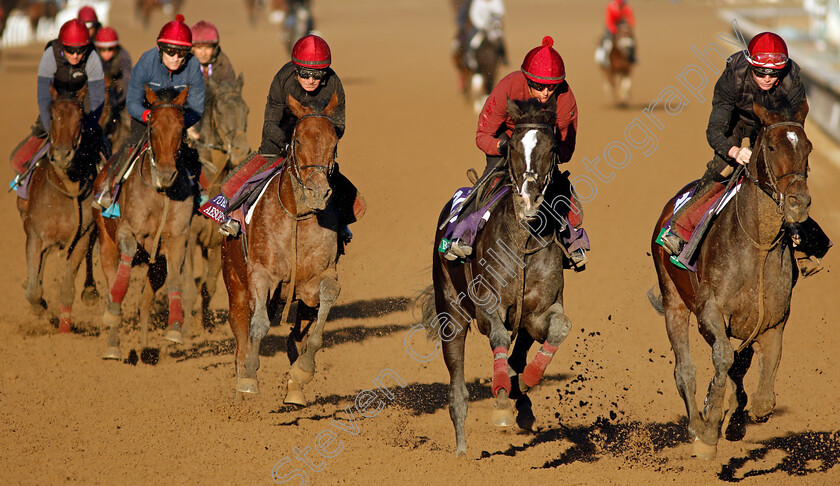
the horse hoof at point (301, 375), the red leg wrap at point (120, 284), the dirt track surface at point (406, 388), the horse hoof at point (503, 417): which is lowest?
the dirt track surface at point (406, 388)

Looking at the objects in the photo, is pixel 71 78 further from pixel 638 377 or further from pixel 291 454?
pixel 638 377

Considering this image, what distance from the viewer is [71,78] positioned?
10.5 metres

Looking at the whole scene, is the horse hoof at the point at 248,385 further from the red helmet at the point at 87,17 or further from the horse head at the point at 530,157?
the red helmet at the point at 87,17

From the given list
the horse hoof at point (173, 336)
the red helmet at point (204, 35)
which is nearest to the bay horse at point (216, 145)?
the red helmet at point (204, 35)

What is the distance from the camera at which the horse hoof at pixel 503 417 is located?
248 inches

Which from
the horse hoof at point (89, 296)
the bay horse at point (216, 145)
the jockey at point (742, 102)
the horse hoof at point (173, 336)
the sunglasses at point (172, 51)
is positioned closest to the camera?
the jockey at point (742, 102)

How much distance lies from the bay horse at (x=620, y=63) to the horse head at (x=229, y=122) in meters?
13.7

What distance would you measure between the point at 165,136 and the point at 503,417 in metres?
4.08

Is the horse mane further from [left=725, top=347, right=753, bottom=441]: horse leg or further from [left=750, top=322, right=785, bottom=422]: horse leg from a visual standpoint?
[left=725, top=347, right=753, bottom=441]: horse leg

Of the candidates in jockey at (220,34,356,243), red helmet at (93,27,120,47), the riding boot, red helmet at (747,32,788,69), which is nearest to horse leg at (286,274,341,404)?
jockey at (220,34,356,243)

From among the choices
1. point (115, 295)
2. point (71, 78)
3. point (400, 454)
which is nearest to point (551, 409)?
point (400, 454)

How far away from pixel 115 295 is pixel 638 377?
489cm

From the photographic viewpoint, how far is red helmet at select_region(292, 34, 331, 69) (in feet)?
24.2

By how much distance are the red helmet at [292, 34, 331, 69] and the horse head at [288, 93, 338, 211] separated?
1.25ft
